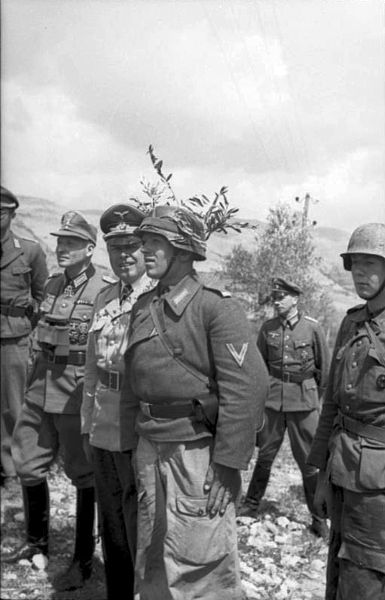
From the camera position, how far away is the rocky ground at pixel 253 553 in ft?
13.0

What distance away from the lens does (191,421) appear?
285cm

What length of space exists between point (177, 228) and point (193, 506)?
1.23 m

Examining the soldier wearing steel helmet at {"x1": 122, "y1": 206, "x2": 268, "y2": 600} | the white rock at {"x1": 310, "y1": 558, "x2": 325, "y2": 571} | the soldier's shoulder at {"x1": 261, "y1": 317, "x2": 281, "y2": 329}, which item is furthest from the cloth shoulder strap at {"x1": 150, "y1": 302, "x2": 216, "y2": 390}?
the soldier's shoulder at {"x1": 261, "y1": 317, "x2": 281, "y2": 329}

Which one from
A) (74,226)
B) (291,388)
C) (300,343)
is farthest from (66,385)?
(300,343)

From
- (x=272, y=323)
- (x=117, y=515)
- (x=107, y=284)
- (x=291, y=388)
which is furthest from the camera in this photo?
(x=272, y=323)

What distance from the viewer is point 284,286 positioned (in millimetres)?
6023

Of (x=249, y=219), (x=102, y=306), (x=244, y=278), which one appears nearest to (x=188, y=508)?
(x=102, y=306)

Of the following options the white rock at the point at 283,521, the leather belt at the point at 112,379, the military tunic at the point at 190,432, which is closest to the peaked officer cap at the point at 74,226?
the leather belt at the point at 112,379

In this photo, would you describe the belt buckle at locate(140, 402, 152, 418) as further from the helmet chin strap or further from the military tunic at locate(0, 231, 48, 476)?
the military tunic at locate(0, 231, 48, 476)

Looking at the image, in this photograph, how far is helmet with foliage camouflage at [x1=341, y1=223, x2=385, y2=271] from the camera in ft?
9.83

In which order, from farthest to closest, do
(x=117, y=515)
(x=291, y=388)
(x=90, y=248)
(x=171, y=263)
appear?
(x=291, y=388), (x=90, y=248), (x=117, y=515), (x=171, y=263)

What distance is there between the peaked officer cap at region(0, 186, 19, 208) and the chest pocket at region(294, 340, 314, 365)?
11.2ft

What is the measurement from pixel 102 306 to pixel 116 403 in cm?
58

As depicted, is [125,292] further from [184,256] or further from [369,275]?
[369,275]
